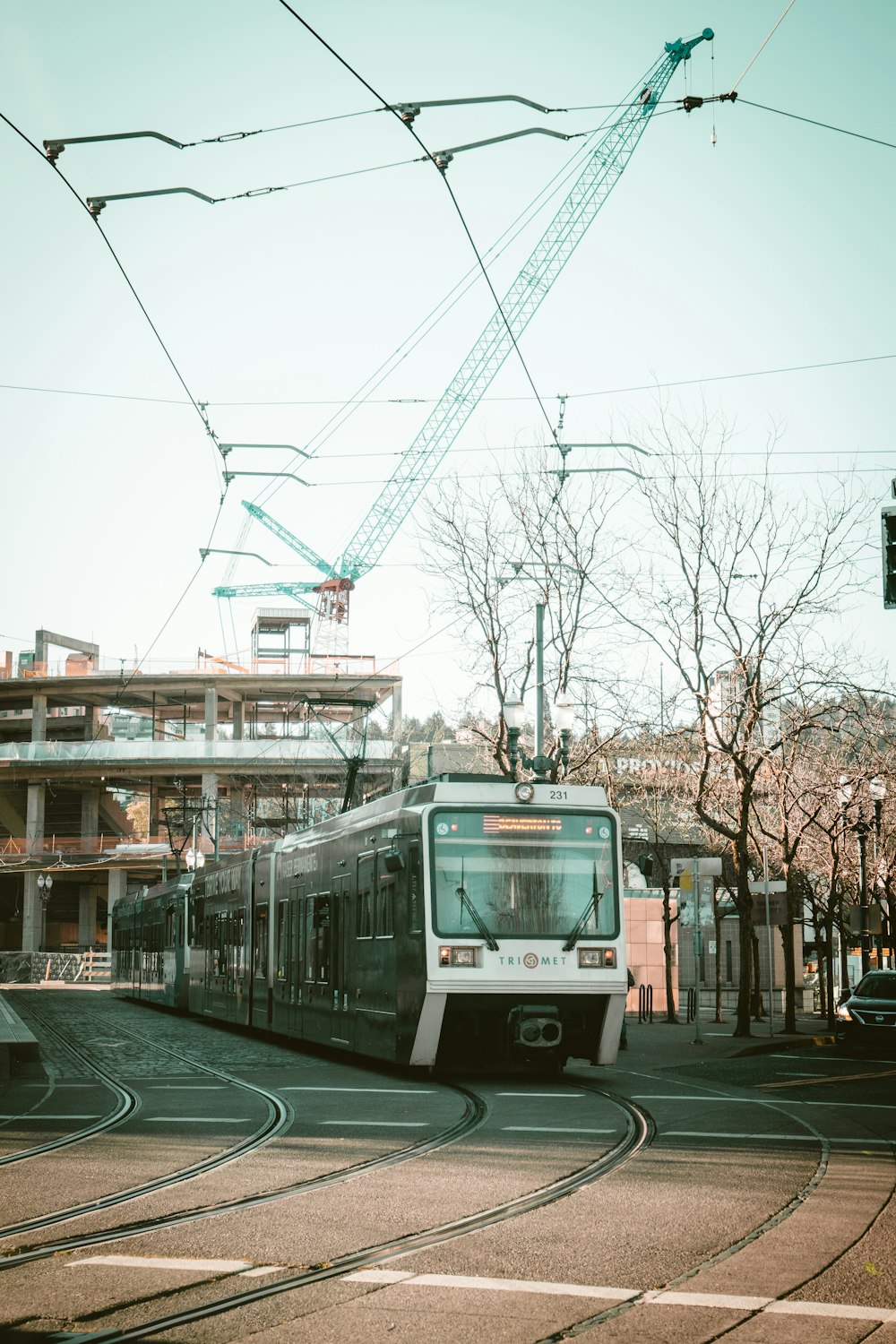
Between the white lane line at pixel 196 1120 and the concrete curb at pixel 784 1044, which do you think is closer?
the white lane line at pixel 196 1120

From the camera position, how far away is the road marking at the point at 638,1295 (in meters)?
6.37

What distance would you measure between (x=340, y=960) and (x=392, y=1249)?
12.8m

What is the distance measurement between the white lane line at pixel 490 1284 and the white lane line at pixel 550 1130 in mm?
5682

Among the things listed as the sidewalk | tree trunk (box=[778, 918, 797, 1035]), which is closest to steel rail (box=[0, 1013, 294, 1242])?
the sidewalk

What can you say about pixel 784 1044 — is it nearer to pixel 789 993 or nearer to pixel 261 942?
pixel 789 993

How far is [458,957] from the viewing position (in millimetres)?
16422

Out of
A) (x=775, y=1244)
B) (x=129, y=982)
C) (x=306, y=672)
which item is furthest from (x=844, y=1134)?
(x=306, y=672)

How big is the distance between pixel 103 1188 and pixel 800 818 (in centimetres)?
3213

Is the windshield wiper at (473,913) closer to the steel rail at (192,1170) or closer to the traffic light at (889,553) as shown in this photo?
the steel rail at (192,1170)

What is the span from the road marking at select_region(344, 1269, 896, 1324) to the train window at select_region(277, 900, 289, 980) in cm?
1745

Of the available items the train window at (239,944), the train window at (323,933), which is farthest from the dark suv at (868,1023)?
the train window at (239,944)

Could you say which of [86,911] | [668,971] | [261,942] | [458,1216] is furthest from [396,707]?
[458,1216]

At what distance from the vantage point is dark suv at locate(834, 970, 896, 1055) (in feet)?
83.3

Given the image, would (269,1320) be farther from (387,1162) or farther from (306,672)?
(306,672)
